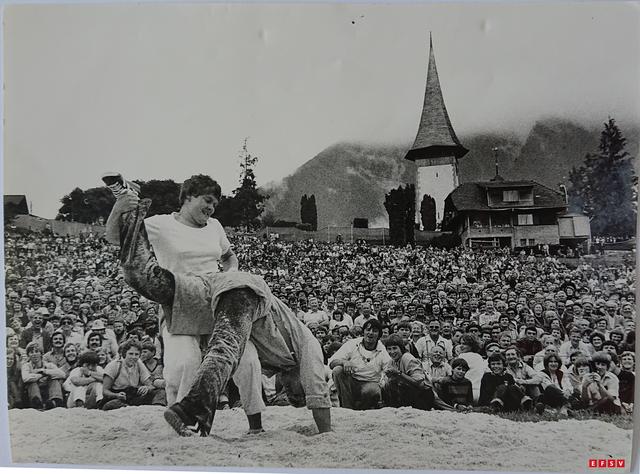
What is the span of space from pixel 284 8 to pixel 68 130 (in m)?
1.46

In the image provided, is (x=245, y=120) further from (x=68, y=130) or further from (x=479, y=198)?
(x=479, y=198)

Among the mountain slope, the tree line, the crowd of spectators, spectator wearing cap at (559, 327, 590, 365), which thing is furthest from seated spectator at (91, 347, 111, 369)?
spectator wearing cap at (559, 327, 590, 365)

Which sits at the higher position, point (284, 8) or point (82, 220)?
point (284, 8)

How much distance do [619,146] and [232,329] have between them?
7.98 ft

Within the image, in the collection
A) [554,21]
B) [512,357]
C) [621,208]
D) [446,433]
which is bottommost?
[446,433]

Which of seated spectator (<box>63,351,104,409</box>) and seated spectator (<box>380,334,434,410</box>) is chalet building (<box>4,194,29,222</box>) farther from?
seated spectator (<box>380,334,434,410</box>)

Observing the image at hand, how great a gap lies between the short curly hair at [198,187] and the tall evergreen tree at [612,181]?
2.13 metres

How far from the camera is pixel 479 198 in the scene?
4.12m

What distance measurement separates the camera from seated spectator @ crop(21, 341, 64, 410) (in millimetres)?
4207

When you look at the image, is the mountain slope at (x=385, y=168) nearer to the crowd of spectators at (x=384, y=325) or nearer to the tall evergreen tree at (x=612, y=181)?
the tall evergreen tree at (x=612, y=181)

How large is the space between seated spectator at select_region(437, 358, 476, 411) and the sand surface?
0.24 feet

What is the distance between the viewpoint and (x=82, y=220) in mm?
4156

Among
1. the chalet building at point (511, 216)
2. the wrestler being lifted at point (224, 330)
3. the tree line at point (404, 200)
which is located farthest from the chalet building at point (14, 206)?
the chalet building at point (511, 216)

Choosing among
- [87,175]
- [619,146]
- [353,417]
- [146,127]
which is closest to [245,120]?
[146,127]
